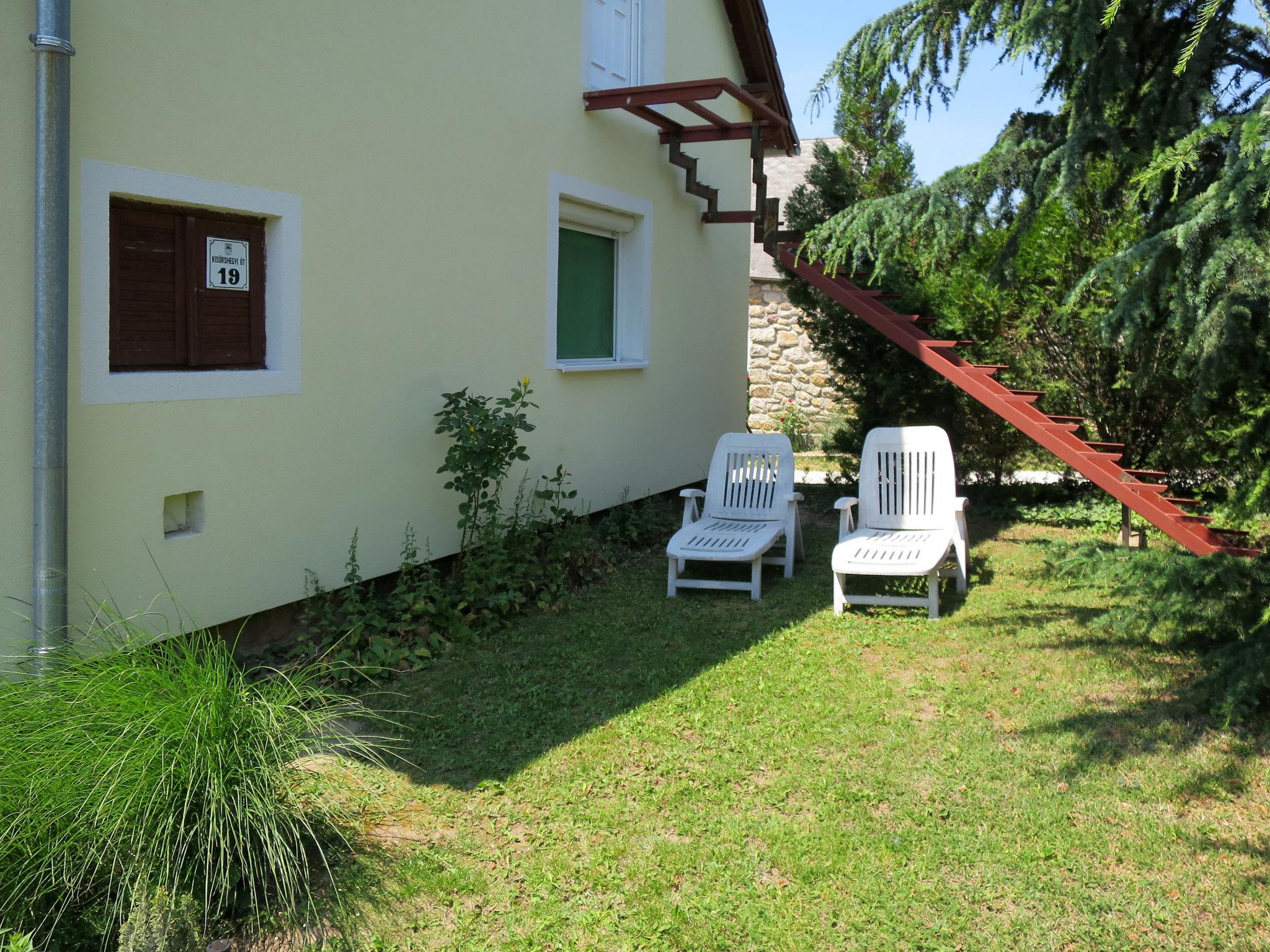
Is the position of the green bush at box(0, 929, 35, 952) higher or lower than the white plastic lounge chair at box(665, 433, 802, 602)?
lower

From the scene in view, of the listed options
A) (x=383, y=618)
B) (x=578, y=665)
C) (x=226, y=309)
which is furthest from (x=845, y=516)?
(x=226, y=309)

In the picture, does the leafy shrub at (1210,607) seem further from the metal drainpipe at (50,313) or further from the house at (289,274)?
the metal drainpipe at (50,313)

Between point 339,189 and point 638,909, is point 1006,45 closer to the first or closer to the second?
point 339,189

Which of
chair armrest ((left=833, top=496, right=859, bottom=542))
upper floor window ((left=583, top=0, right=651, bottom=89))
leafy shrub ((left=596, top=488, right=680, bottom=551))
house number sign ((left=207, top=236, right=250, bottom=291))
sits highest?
upper floor window ((left=583, top=0, right=651, bottom=89))

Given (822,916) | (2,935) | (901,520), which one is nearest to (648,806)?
(822,916)

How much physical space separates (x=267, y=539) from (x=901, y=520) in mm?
4649

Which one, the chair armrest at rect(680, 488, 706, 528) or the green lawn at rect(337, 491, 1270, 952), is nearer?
the green lawn at rect(337, 491, 1270, 952)

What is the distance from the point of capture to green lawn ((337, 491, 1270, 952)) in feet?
11.4

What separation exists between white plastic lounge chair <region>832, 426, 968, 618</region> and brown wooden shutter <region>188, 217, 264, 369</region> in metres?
3.88

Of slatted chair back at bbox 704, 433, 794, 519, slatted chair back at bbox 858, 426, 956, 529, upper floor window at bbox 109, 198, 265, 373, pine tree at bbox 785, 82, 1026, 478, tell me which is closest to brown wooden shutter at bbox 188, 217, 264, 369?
upper floor window at bbox 109, 198, 265, 373

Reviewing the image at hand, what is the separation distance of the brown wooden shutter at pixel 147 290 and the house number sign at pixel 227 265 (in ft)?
0.47

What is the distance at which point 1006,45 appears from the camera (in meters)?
5.98

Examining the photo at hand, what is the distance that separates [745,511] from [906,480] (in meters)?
1.25

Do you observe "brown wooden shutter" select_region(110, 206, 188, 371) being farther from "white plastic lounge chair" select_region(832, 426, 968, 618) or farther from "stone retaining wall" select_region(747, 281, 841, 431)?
"stone retaining wall" select_region(747, 281, 841, 431)
